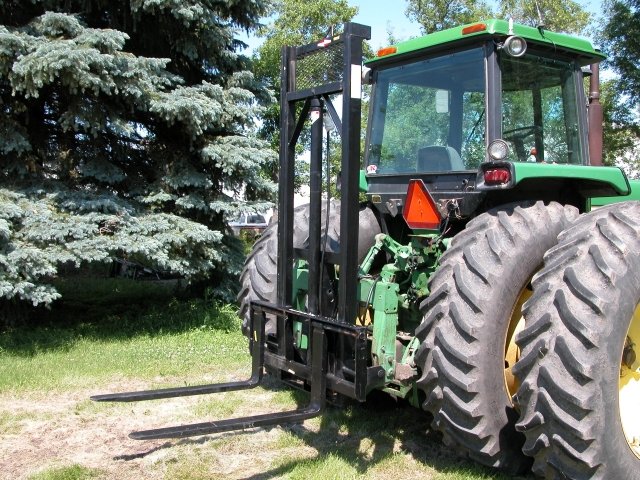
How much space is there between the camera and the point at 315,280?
4113 millimetres

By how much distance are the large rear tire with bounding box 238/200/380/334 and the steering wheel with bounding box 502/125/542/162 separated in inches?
46.7

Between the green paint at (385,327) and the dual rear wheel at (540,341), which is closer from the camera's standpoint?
the dual rear wheel at (540,341)

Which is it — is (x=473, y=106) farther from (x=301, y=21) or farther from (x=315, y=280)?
(x=301, y=21)

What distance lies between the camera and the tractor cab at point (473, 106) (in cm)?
403

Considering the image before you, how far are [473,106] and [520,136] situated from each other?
1.29 feet

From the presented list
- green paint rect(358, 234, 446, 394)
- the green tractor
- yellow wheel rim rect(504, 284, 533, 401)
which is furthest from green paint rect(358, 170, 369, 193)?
yellow wheel rim rect(504, 284, 533, 401)

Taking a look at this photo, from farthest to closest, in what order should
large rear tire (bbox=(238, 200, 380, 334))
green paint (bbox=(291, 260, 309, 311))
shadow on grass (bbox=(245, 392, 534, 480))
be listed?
large rear tire (bbox=(238, 200, 380, 334)) → green paint (bbox=(291, 260, 309, 311)) → shadow on grass (bbox=(245, 392, 534, 480))

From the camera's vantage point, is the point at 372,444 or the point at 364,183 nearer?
the point at 372,444

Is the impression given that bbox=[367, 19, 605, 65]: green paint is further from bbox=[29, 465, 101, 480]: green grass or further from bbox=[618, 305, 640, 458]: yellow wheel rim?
bbox=[29, 465, 101, 480]: green grass

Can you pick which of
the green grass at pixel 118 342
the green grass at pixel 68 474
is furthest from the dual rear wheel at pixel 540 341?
the green grass at pixel 118 342

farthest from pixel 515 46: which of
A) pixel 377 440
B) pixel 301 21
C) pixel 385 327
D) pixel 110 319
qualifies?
pixel 301 21

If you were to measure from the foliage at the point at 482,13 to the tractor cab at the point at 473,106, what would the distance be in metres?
18.3

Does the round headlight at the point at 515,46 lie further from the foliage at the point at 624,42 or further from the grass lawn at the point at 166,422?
the foliage at the point at 624,42

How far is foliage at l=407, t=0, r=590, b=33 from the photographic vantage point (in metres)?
21.8
